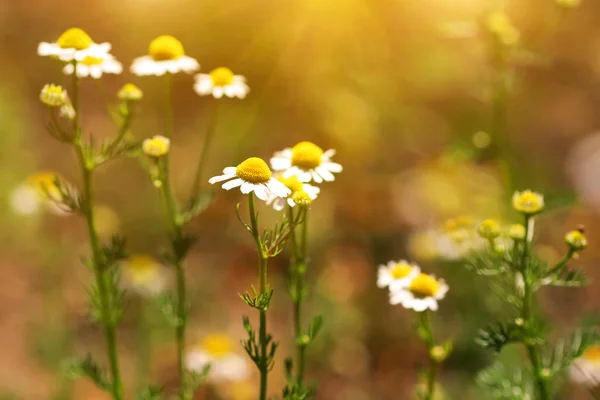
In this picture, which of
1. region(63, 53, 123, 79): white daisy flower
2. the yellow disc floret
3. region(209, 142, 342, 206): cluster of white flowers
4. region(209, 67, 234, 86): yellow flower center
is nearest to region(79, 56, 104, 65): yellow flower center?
region(63, 53, 123, 79): white daisy flower

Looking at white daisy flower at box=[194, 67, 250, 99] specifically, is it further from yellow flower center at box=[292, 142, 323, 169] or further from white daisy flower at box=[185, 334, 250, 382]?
white daisy flower at box=[185, 334, 250, 382]

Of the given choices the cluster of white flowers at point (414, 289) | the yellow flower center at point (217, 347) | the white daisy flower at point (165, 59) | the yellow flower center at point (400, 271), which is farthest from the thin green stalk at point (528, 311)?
the yellow flower center at point (217, 347)

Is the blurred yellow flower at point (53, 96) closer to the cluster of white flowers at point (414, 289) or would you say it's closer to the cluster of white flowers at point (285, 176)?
the cluster of white flowers at point (285, 176)

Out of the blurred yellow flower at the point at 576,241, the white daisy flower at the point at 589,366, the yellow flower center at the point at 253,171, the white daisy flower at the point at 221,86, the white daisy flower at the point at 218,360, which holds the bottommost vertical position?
the white daisy flower at the point at 218,360

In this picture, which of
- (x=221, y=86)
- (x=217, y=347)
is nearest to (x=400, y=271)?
(x=221, y=86)

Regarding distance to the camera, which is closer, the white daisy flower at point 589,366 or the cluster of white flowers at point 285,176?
the cluster of white flowers at point 285,176

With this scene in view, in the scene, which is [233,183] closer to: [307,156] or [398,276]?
[307,156]

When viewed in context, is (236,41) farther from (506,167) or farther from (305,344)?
(305,344)
